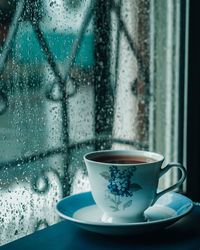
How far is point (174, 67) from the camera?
98cm

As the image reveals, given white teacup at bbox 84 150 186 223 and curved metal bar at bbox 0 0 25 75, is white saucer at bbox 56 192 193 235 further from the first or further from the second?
curved metal bar at bbox 0 0 25 75

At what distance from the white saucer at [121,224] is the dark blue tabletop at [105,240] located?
2cm

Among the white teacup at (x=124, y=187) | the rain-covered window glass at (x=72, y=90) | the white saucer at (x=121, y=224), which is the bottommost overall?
the white saucer at (x=121, y=224)

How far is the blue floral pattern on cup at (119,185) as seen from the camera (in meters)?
0.49

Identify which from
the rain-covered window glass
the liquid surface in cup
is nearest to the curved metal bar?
the rain-covered window glass

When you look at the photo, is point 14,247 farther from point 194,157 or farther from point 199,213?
point 194,157

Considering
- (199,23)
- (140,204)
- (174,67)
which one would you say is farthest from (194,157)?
(140,204)

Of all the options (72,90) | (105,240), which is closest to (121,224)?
(105,240)

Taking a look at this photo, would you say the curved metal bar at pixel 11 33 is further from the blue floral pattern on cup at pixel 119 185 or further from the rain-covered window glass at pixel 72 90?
the blue floral pattern on cup at pixel 119 185

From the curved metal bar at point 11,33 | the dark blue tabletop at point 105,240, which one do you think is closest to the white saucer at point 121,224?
the dark blue tabletop at point 105,240

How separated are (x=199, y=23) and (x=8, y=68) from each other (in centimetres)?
58

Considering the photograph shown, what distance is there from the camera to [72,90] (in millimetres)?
705

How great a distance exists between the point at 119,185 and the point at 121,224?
2.2 inches

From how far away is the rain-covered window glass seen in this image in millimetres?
585
